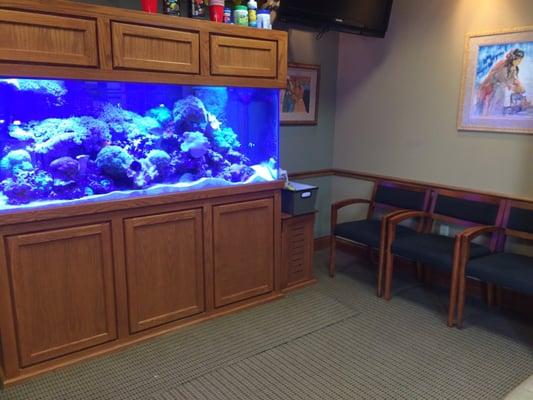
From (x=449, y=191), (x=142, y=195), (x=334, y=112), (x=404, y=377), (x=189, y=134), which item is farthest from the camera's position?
→ (x=334, y=112)

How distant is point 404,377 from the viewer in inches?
98.0

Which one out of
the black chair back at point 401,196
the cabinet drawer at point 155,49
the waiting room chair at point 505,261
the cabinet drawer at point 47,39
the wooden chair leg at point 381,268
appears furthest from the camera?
the black chair back at point 401,196

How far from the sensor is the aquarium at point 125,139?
2.29 metres

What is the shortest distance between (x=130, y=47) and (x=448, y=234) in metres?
2.74

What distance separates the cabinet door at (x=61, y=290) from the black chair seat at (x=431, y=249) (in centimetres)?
202

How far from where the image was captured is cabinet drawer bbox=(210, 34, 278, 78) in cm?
280

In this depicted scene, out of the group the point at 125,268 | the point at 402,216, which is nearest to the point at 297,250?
the point at 402,216

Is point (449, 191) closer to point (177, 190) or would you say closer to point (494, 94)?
point (494, 94)

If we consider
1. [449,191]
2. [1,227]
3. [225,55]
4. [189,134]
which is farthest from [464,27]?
[1,227]

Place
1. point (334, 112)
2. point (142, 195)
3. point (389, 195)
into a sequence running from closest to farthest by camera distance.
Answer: point (142, 195) → point (389, 195) → point (334, 112)

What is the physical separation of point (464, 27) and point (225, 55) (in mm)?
1858

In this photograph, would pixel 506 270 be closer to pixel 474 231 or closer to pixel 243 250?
pixel 474 231

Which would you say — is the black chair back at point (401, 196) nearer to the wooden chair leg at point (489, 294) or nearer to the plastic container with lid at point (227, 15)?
the wooden chair leg at point (489, 294)

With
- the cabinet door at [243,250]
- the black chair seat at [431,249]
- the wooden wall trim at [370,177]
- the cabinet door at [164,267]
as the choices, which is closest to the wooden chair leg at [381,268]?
the black chair seat at [431,249]
